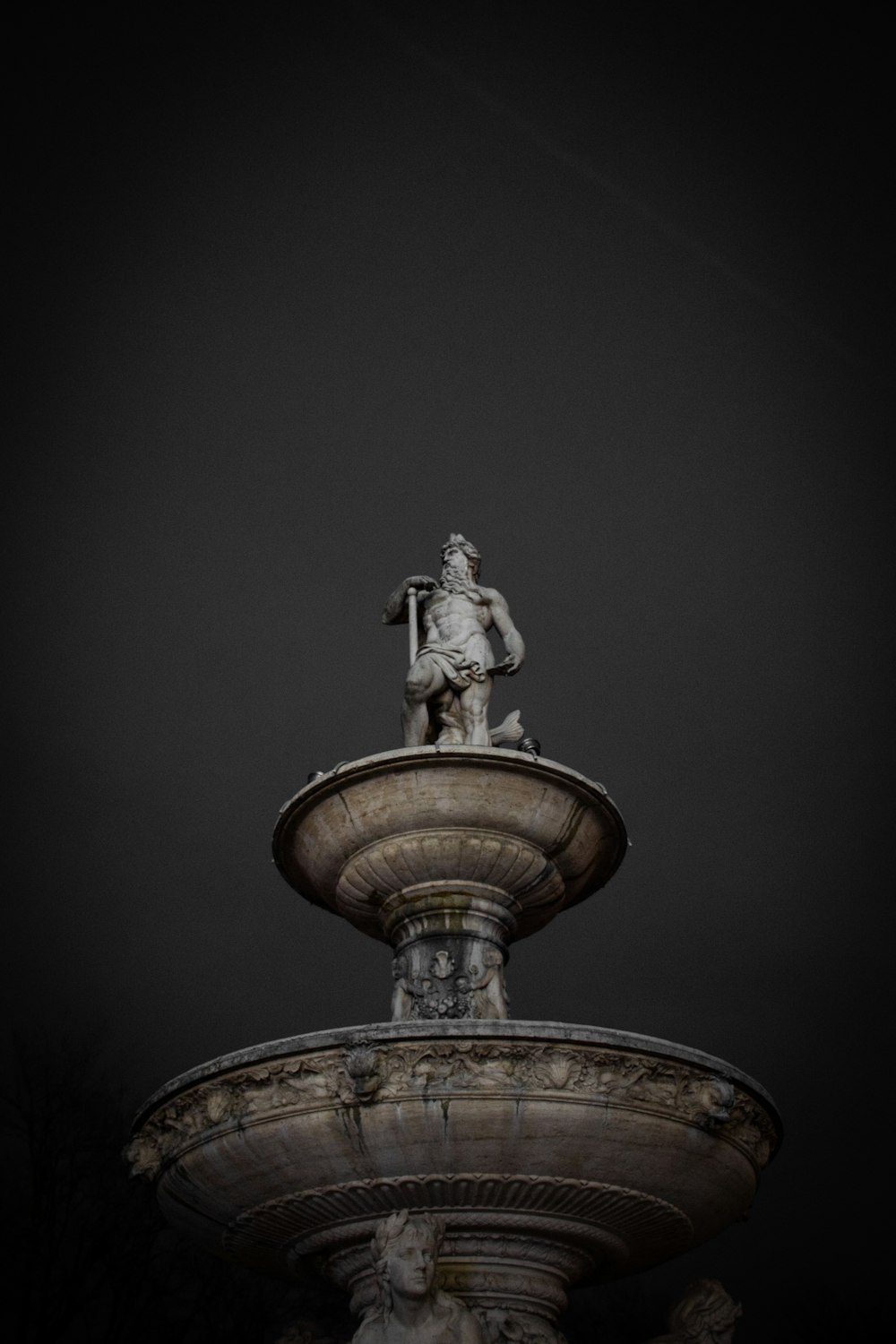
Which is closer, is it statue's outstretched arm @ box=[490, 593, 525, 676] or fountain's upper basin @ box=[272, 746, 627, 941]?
fountain's upper basin @ box=[272, 746, 627, 941]

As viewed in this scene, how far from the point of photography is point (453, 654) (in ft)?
43.0

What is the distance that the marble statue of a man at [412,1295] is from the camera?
8.50 meters

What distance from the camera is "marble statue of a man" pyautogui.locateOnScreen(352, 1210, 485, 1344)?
27.9 feet

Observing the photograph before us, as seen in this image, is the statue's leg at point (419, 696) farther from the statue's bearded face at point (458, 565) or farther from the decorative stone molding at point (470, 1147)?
the decorative stone molding at point (470, 1147)

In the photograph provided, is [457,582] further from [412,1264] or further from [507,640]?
[412,1264]

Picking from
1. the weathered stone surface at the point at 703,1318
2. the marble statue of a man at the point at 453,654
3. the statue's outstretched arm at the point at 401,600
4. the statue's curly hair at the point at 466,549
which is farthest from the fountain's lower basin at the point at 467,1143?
the statue's curly hair at the point at 466,549

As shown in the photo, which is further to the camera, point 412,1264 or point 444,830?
point 444,830

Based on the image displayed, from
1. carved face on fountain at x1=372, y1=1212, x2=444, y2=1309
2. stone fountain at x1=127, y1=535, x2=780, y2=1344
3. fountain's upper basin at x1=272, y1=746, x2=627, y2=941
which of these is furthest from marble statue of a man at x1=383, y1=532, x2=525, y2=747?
carved face on fountain at x1=372, y1=1212, x2=444, y2=1309

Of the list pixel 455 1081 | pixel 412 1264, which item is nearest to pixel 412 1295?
pixel 412 1264

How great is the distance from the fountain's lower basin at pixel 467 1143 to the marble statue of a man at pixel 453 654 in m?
3.93

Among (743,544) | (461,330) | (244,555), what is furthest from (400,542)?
(743,544)

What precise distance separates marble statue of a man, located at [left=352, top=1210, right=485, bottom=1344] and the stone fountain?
0.04 ft

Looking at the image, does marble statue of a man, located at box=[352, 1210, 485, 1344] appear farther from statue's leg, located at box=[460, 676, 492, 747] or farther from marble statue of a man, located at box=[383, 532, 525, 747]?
statue's leg, located at box=[460, 676, 492, 747]

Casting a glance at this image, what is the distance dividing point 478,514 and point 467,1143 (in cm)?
→ 2127
